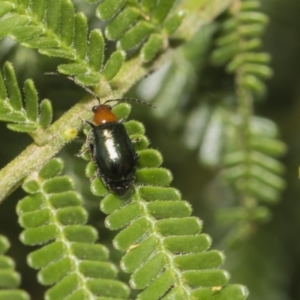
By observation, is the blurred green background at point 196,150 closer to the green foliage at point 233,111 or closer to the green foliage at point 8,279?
the green foliage at point 233,111

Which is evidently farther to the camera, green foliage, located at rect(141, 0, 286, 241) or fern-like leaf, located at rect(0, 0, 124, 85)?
green foliage, located at rect(141, 0, 286, 241)

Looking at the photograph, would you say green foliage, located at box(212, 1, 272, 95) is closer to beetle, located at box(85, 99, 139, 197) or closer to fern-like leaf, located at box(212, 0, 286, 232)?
fern-like leaf, located at box(212, 0, 286, 232)

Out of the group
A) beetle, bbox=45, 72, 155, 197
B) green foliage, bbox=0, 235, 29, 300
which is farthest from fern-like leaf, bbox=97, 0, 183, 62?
green foliage, bbox=0, 235, 29, 300

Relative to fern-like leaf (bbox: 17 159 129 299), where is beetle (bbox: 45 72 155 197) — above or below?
above

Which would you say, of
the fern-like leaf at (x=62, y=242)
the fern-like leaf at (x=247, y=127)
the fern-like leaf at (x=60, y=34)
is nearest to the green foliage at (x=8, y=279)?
the fern-like leaf at (x=62, y=242)

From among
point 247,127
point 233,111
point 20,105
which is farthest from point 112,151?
point 233,111

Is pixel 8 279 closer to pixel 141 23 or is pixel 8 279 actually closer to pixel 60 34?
pixel 60 34

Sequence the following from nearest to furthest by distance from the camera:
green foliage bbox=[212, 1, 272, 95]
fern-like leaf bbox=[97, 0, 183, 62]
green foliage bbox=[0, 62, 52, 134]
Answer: green foliage bbox=[0, 62, 52, 134], fern-like leaf bbox=[97, 0, 183, 62], green foliage bbox=[212, 1, 272, 95]
